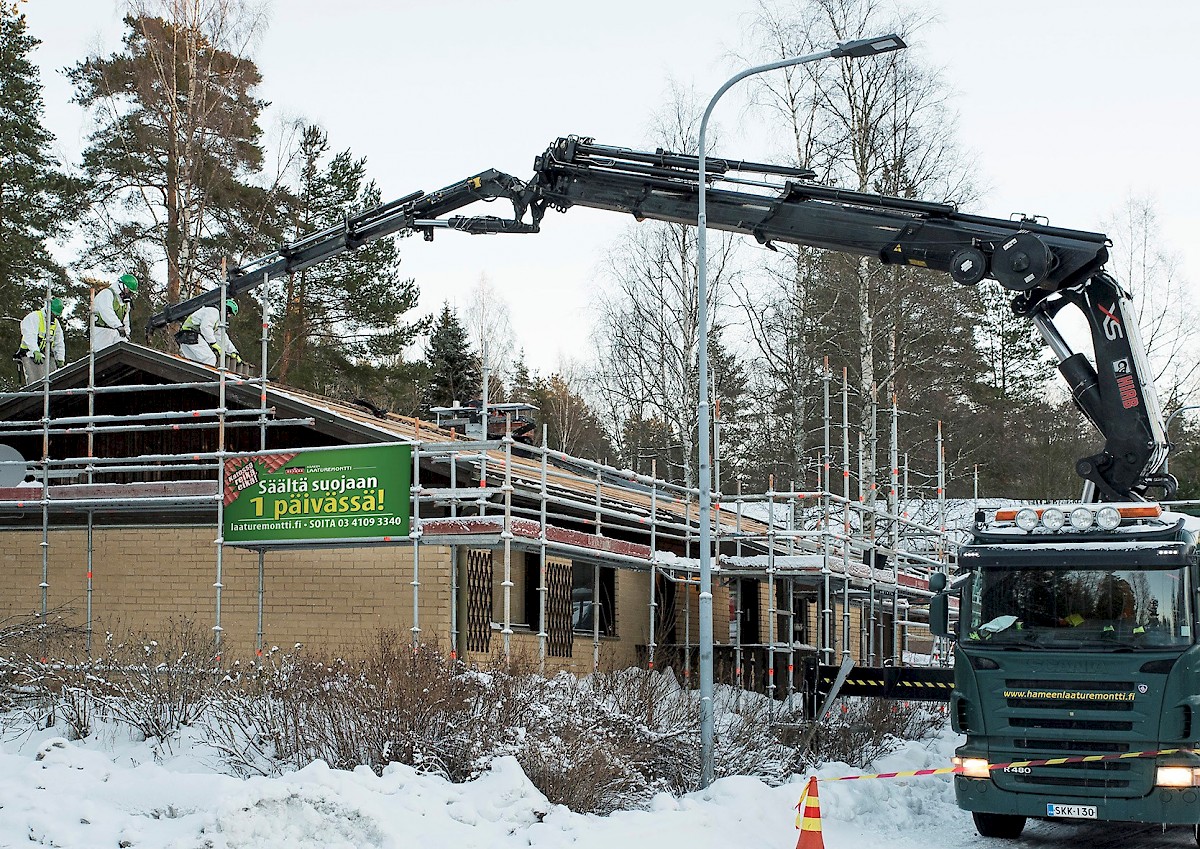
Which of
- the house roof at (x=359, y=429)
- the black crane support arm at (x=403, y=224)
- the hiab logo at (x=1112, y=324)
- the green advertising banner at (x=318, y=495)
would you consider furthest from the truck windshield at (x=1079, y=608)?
the black crane support arm at (x=403, y=224)

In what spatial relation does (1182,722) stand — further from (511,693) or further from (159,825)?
(159,825)

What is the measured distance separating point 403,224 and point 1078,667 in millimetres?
11271

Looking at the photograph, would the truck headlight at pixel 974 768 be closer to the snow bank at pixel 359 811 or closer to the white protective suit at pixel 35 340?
the snow bank at pixel 359 811

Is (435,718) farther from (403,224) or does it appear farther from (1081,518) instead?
(403,224)

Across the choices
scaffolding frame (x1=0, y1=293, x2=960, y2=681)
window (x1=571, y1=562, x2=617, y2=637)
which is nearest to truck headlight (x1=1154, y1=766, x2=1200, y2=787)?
scaffolding frame (x1=0, y1=293, x2=960, y2=681)

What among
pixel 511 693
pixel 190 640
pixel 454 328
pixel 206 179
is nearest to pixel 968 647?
pixel 511 693

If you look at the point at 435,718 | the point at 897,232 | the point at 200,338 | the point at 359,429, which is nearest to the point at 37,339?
the point at 200,338

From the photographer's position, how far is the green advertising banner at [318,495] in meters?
16.1

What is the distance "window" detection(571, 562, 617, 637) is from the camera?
20.9 metres

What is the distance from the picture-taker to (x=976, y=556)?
12852 millimetres

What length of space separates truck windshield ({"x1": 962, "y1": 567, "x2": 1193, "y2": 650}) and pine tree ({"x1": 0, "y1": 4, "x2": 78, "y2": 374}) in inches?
1136

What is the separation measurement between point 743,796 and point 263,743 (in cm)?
463

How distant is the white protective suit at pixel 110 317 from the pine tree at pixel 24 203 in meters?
14.7

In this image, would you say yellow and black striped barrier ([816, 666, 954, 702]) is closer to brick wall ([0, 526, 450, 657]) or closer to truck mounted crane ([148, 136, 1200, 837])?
truck mounted crane ([148, 136, 1200, 837])
